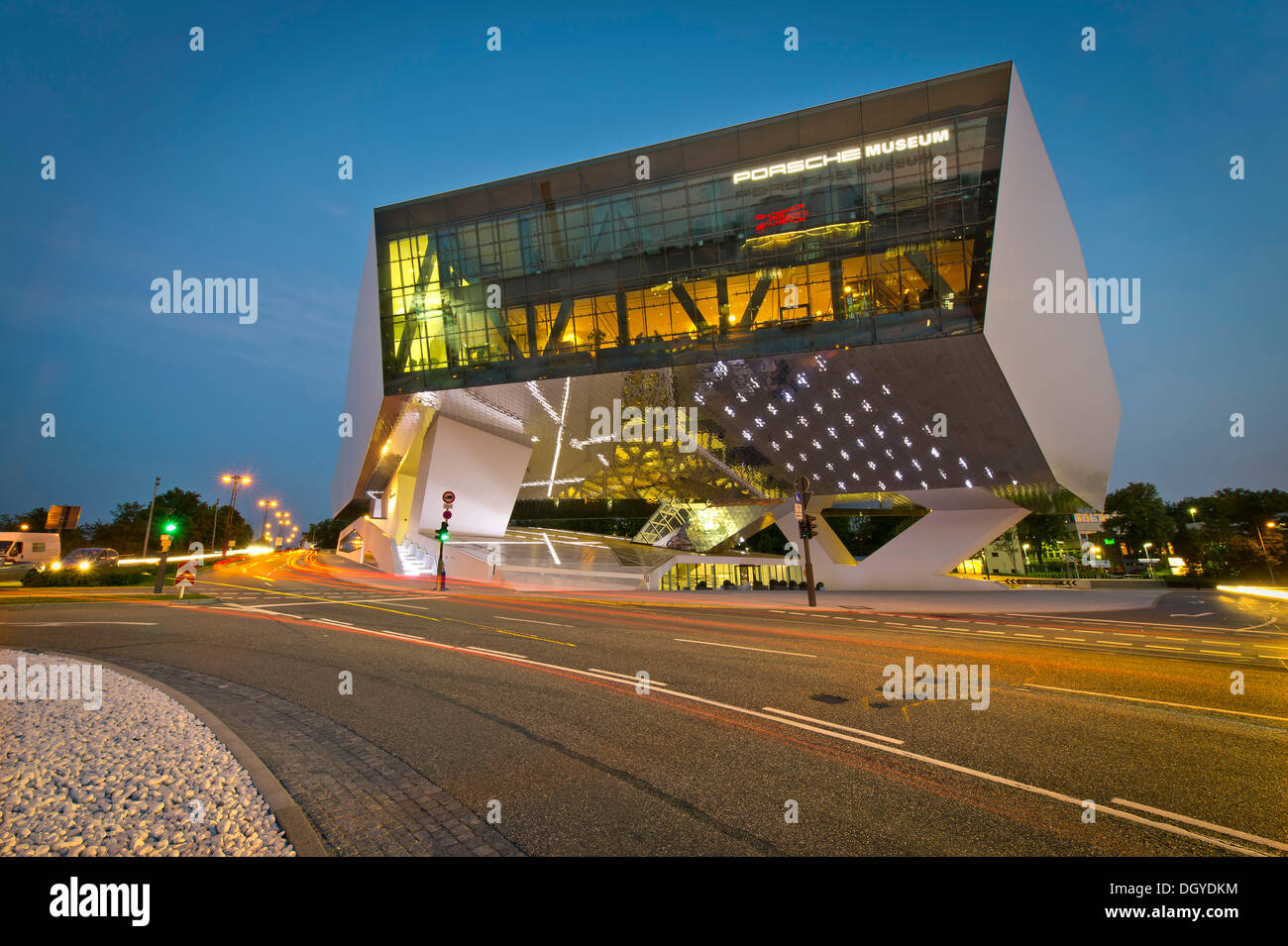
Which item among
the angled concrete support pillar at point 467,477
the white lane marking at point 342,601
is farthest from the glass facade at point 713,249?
the white lane marking at point 342,601

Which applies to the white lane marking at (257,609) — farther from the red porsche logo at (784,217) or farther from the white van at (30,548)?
the white van at (30,548)

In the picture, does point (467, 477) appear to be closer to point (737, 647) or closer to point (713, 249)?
point (713, 249)

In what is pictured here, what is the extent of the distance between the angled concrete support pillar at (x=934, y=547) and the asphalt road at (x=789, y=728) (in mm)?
21964

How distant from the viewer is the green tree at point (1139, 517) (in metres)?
76.4

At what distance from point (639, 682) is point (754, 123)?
1152 inches

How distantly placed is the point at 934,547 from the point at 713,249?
23.8m

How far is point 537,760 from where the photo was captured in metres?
5.47

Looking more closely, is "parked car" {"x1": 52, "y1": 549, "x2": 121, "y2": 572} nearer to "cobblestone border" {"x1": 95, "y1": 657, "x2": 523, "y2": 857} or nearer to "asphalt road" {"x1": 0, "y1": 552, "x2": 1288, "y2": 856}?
"asphalt road" {"x1": 0, "y1": 552, "x2": 1288, "y2": 856}

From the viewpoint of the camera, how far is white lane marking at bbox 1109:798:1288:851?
385 centimetres

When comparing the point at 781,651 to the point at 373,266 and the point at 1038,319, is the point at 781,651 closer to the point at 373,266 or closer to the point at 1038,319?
the point at 1038,319

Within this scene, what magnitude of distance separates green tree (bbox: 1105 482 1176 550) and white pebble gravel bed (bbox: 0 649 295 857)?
94.6 m

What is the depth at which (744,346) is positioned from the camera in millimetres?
29438

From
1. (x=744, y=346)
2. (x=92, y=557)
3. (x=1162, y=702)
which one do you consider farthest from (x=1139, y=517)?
(x=92, y=557)

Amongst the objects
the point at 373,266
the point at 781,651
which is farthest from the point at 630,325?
the point at 781,651
